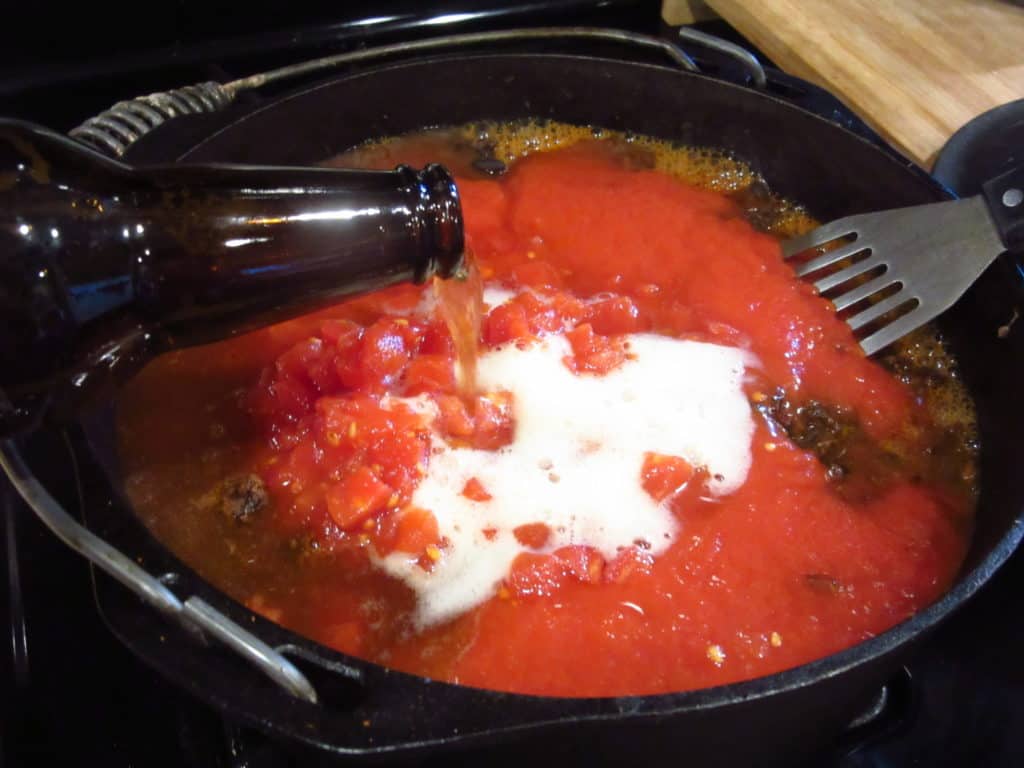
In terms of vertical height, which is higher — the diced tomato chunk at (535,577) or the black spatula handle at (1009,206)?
the black spatula handle at (1009,206)

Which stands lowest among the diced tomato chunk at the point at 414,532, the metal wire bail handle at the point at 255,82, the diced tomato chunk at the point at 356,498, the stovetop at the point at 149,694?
the stovetop at the point at 149,694

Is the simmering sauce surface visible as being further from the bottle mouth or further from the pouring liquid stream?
the bottle mouth

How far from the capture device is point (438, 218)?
0.80 meters

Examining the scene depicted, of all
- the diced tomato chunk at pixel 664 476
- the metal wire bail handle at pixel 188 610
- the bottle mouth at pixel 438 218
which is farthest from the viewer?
the diced tomato chunk at pixel 664 476

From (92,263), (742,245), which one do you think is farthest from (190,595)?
(742,245)

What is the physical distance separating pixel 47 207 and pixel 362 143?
0.83m

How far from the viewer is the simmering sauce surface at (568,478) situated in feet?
2.88

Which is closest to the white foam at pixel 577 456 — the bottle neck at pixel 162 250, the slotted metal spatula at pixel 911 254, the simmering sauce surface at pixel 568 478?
the simmering sauce surface at pixel 568 478

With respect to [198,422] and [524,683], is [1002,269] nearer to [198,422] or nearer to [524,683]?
[524,683]

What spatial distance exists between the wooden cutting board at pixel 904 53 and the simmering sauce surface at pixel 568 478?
0.36 metres

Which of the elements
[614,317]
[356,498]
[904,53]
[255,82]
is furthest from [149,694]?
[904,53]

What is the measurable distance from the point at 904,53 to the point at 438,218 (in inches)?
45.3

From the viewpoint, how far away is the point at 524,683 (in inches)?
32.5

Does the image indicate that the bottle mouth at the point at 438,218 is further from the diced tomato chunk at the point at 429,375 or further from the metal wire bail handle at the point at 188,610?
the metal wire bail handle at the point at 188,610
